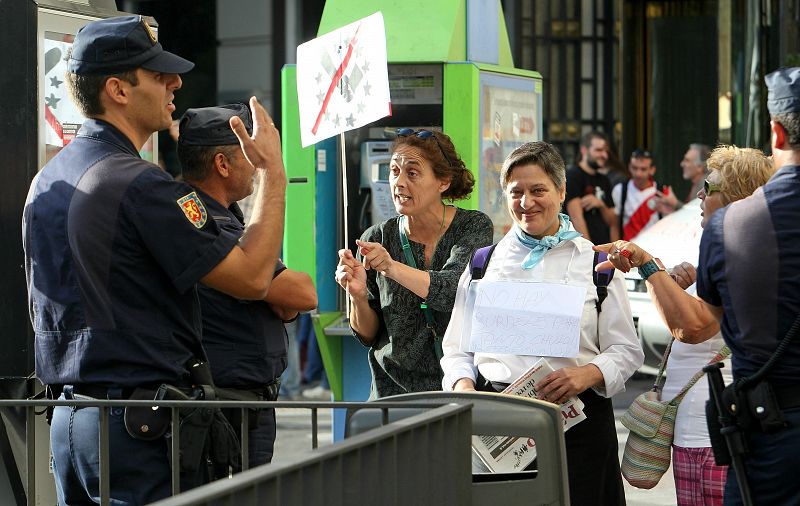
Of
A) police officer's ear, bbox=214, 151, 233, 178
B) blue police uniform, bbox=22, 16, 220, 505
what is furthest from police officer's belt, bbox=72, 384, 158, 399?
police officer's ear, bbox=214, 151, 233, 178

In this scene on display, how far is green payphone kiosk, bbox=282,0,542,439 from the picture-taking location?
684 centimetres

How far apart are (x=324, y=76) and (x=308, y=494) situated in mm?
3573

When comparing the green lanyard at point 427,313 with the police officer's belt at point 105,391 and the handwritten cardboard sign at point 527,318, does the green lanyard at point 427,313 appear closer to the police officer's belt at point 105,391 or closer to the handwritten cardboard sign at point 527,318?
the handwritten cardboard sign at point 527,318

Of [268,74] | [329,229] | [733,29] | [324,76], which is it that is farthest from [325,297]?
[733,29]

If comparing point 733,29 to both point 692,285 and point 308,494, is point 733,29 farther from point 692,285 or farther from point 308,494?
point 308,494

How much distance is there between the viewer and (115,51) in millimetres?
3465

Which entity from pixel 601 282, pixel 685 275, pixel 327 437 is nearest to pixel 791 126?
pixel 601 282

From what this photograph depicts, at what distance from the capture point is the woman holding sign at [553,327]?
4242 mm

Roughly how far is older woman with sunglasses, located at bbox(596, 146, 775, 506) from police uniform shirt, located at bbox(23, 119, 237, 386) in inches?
49.6

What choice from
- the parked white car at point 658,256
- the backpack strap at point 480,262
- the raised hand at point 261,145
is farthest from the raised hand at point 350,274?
the parked white car at point 658,256

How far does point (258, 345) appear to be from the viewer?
13.6 ft

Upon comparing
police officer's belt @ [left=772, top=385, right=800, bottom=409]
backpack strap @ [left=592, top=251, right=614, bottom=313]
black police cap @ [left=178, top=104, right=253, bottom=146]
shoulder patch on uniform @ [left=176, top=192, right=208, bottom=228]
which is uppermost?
black police cap @ [left=178, top=104, right=253, bottom=146]

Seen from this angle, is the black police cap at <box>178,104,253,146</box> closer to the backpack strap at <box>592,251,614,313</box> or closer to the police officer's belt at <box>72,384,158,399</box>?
the police officer's belt at <box>72,384,158,399</box>

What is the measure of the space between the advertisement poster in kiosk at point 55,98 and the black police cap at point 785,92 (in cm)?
240
